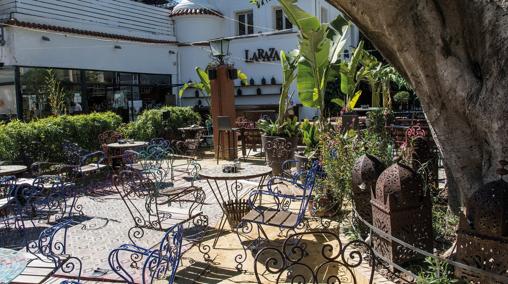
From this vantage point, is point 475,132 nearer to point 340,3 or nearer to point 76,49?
point 340,3

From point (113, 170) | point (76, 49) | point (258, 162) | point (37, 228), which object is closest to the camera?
point (37, 228)

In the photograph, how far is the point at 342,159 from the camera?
5.68 m

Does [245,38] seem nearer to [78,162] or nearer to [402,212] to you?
[78,162]

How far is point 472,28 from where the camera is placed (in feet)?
12.1

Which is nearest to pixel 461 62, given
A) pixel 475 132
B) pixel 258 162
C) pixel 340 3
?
pixel 475 132

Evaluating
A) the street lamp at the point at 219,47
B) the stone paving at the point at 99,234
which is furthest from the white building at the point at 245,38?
the stone paving at the point at 99,234

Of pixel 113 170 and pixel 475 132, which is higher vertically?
pixel 475 132

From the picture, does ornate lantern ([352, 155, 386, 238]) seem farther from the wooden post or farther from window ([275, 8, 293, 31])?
window ([275, 8, 293, 31])

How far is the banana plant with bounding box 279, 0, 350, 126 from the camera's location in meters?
7.71

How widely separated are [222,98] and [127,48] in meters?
7.26

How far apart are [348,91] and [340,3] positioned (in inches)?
360

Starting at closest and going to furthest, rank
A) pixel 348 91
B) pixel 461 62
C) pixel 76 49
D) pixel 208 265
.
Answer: pixel 461 62
pixel 208 265
pixel 348 91
pixel 76 49

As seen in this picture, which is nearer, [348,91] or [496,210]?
[496,210]

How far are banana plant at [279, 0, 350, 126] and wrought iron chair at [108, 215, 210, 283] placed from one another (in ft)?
11.9
